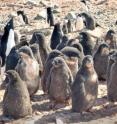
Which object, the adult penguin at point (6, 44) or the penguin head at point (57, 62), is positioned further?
the adult penguin at point (6, 44)

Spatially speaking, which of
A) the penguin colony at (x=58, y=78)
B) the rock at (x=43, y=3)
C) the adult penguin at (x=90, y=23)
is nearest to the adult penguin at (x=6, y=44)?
the penguin colony at (x=58, y=78)

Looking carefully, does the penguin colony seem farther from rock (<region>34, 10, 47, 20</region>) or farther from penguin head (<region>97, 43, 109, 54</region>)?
rock (<region>34, 10, 47, 20</region>)


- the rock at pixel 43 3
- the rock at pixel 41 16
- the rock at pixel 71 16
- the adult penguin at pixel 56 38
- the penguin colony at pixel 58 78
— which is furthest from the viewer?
the rock at pixel 43 3

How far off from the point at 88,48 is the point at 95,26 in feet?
17.7

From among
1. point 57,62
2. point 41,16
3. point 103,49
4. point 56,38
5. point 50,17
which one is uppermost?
point 57,62

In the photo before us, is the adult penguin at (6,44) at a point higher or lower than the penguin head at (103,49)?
lower

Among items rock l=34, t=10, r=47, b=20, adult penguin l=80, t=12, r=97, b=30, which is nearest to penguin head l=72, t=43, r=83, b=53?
adult penguin l=80, t=12, r=97, b=30

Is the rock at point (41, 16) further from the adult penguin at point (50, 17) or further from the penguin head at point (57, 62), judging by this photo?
the penguin head at point (57, 62)

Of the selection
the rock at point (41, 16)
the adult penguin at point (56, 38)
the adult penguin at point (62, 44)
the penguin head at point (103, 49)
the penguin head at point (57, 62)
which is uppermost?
the penguin head at point (57, 62)

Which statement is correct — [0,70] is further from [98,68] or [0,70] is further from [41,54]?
[98,68]

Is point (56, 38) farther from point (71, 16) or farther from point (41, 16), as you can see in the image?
point (41, 16)

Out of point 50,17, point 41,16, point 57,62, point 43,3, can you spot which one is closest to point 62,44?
point 57,62

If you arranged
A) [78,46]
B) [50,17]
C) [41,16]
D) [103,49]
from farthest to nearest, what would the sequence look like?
1. [41,16]
2. [50,17]
3. [78,46]
4. [103,49]

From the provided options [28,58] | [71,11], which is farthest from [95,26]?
[28,58]
